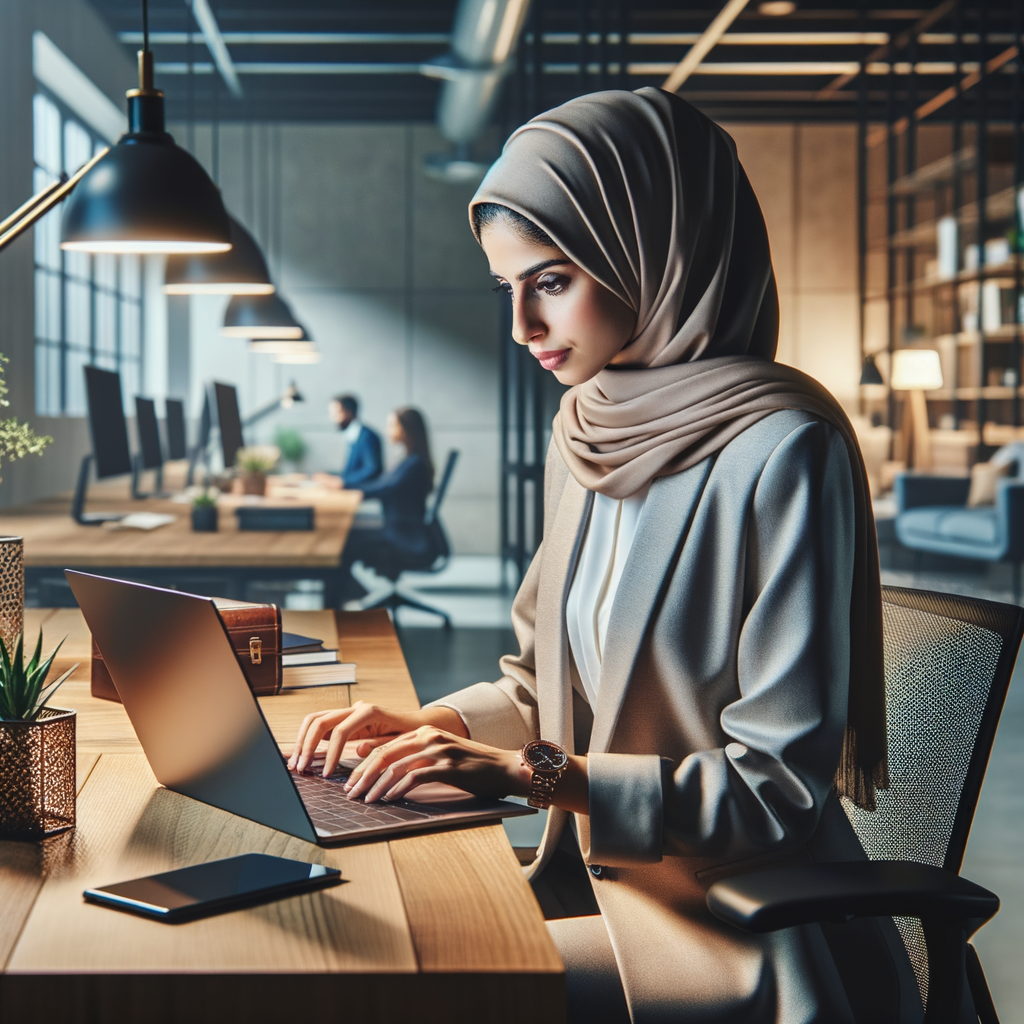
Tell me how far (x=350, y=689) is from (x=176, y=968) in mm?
926

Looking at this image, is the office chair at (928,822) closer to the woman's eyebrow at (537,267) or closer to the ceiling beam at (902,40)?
the woman's eyebrow at (537,267)

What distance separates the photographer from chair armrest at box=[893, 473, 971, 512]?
8203mm

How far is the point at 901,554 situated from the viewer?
938 centimetres

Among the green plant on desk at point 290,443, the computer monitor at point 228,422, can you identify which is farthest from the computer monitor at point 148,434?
the green plant on desk at point 290,443

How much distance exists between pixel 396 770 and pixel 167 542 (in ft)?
9.12

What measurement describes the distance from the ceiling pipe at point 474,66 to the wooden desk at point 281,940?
242 inches

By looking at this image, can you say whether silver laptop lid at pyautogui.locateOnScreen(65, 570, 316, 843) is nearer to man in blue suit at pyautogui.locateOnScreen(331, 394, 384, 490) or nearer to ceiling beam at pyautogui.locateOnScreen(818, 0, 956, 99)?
man in blue suit at pyautogui.locateOnScreen(331, 394, 384, 490)

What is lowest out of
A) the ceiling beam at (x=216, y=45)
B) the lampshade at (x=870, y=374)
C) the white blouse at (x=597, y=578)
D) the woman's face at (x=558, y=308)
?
the white blouse at (x=597, y=578)

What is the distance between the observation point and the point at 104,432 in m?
3.91

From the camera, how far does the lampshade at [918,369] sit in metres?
8.61

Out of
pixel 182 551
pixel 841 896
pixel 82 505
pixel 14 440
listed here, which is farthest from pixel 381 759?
pixel 82 505

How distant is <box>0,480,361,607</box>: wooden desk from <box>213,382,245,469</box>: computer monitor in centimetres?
139

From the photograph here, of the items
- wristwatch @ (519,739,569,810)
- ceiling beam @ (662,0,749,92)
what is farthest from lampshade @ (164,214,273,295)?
ceiling beam @ (662,0,749,92)

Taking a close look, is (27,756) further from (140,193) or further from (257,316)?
(257,316)
